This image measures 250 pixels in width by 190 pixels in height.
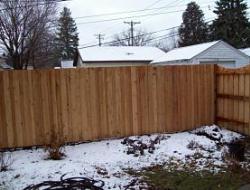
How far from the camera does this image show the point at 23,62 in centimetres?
2047

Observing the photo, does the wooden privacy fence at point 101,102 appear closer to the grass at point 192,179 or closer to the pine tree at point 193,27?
the grass at point 192,179

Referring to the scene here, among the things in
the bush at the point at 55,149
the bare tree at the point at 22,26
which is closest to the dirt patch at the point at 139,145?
the bush at the point at 55,149

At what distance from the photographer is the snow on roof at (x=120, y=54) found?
2747cm

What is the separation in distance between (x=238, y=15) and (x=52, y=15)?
21.6m

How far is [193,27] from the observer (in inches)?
1716

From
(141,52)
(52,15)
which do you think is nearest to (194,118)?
(52,15)

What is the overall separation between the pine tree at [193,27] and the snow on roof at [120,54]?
14.0 m

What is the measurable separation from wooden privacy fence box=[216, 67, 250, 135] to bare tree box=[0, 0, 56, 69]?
13.3 m

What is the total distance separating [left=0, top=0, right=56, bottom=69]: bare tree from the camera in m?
18.8

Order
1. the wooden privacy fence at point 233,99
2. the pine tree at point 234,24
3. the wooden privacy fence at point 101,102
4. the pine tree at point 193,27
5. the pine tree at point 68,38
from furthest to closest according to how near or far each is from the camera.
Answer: the pine tree at point 68,38 → the pine tree at point 193,27 → the pine tree at point 234,24 → the wooden privacy fence at point 233,99 → the wooden privacy fence at point 101,102

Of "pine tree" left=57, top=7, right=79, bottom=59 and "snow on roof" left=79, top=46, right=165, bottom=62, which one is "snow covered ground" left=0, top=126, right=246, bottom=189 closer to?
"snow on roof" left=79, top=46, right=165, bottom=62

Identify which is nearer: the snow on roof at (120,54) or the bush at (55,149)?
the bush at (55,149)

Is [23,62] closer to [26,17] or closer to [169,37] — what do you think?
[26,17]

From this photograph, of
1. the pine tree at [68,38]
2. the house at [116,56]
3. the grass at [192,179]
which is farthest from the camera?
the pine tree at [68,38]
